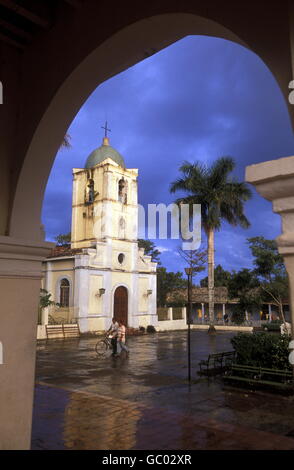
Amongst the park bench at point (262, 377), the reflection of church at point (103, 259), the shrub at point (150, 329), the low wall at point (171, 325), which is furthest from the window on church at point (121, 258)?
the park bench at point (262, 377)

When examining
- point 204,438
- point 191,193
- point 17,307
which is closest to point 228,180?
point 191,193

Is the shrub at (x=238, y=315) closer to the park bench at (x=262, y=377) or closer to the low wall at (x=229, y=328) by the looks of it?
the low wall at (x=229, y=328)

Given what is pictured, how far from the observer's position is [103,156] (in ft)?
89.2

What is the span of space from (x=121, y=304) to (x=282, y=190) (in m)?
25.1

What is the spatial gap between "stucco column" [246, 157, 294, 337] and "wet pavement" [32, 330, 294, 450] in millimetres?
4468

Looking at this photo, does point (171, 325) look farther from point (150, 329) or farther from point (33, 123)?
point (33, 123)

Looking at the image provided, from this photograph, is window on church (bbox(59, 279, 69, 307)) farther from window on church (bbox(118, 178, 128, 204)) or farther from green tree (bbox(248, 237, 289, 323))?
green tree (bbox(248, 237, 289, 323))

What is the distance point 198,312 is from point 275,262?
1580 centimetres

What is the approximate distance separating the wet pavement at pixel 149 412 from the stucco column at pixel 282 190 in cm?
447

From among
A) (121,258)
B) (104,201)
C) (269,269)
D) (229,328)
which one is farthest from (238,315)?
(104,201)

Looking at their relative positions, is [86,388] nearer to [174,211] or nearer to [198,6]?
[198,6]

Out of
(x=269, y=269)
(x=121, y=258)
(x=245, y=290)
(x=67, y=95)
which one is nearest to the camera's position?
(x=67, y=95)

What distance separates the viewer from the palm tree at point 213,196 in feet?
83.7

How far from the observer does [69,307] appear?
23734 mm
